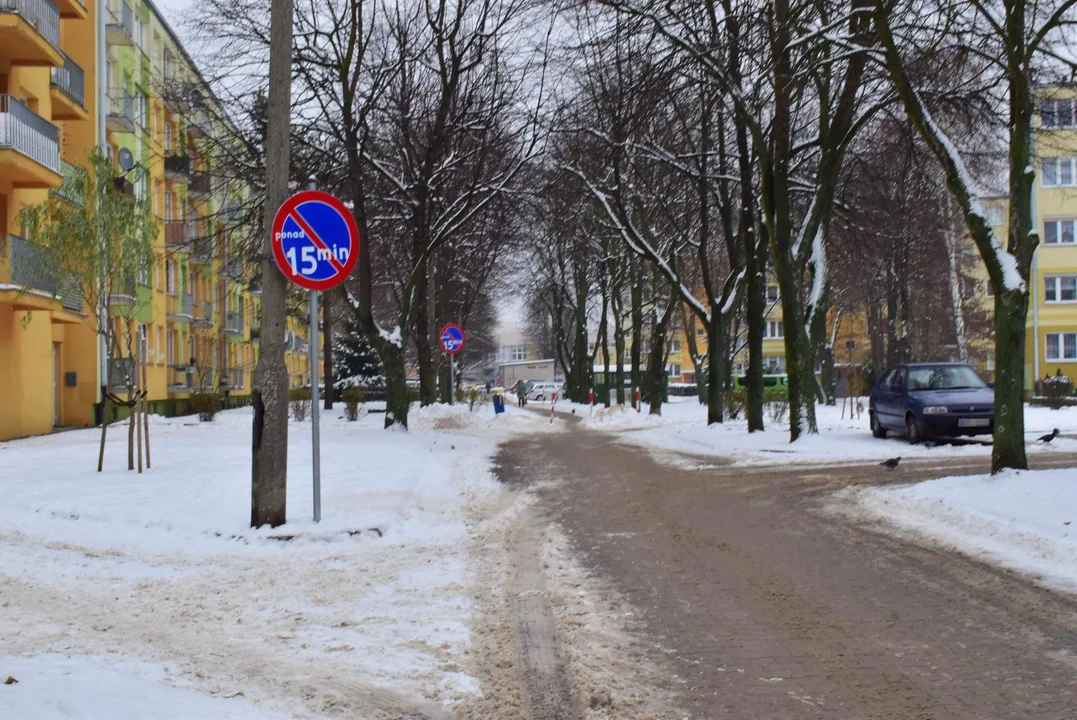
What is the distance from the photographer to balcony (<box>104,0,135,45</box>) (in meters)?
36.2

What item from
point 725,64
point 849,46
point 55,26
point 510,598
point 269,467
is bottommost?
point 510,598

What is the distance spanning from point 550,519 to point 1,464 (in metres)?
9.48

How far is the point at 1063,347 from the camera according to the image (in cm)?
6134

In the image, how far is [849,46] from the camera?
1405 centimetres

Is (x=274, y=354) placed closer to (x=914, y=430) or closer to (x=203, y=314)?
(x=914, y=430)

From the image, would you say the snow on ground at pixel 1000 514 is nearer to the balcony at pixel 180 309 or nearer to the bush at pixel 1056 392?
the bush at pixel 1056 392

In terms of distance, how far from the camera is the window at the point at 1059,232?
60.8 m

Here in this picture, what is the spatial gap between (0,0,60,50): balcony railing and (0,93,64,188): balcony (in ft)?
6.19

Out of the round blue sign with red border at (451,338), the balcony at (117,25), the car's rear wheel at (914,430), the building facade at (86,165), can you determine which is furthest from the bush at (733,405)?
the balcony at (117,25)

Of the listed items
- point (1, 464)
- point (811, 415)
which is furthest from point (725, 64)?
point (1, 464)

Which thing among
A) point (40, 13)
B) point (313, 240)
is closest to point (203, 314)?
point (40, 13)

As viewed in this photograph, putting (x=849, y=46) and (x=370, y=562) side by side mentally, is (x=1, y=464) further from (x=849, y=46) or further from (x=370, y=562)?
(x=849, y=46)

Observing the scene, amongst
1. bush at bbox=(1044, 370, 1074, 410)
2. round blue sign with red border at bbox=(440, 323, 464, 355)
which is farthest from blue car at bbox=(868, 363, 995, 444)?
bush at bbox=(1044, 370, 1074, 410)

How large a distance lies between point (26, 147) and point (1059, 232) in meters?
53.0
